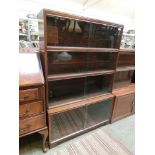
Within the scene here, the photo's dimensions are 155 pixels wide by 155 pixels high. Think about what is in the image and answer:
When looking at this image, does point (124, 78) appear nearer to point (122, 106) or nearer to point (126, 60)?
point (126, 60)

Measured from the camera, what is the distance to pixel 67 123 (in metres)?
1.89

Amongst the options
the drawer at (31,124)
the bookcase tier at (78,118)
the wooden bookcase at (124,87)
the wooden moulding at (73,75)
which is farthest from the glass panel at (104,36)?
the drawer at (31,124)

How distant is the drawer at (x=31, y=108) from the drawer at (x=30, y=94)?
0.06 meters

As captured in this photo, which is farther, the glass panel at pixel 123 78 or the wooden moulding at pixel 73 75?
the glass panel at pixel 123 78

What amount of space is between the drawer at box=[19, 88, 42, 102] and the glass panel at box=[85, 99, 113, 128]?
941 millimetres

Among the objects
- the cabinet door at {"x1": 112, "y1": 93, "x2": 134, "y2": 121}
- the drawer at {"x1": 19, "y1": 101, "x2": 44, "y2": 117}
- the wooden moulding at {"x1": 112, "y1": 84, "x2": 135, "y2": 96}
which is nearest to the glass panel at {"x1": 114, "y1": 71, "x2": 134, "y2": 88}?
the wooden moulding at {"x1": 112, "y1": 84, "x2": 135, "y2": 96}

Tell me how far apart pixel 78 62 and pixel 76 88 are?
42cm

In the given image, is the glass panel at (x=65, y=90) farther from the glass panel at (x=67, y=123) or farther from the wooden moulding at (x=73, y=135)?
the wooden moulding at (x=73, y=135)

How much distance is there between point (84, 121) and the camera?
1.97m

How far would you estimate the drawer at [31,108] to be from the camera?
1.28 metres

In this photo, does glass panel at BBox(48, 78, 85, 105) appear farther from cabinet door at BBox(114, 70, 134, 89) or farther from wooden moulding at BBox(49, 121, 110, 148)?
cabinet door at BBox(114, 70, 134, 89)

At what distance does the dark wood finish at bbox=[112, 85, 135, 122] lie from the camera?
2.11m

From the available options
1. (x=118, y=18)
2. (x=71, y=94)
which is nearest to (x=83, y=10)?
(x=118, y=18)
